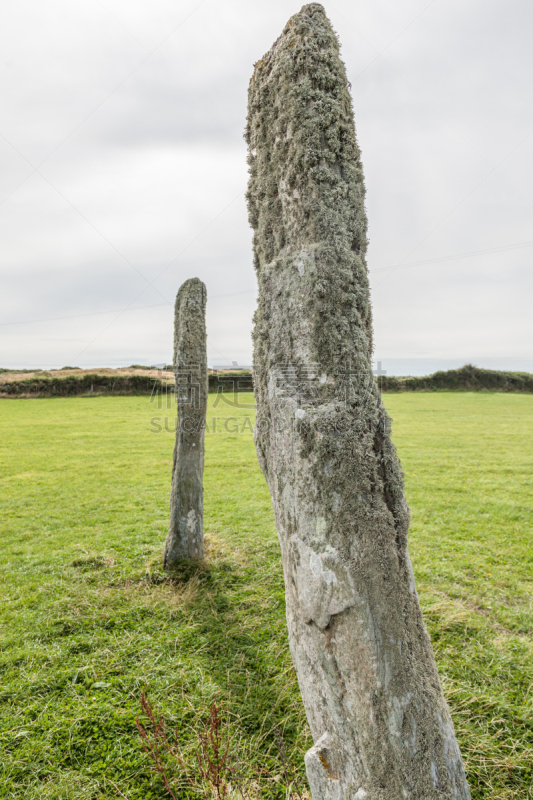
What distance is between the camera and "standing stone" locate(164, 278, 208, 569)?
760cm

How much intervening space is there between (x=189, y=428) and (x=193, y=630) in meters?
3.15

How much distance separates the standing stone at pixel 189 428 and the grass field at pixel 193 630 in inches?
21.9

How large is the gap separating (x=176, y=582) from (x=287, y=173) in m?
6.37

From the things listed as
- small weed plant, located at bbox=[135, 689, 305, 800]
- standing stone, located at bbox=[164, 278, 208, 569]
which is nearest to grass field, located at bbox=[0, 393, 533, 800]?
small weed plant, located at bbox=[135, 689, 305, 800]

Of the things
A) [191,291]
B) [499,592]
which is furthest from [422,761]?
[191,291]

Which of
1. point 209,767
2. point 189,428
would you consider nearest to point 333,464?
point 209,767

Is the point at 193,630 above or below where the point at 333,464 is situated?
below

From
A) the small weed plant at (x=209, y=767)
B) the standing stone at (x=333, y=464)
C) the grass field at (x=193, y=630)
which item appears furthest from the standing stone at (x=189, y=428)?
the standing stone at (x=333, y=464)

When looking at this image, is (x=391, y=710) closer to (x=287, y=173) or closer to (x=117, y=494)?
(x=287, y=173)

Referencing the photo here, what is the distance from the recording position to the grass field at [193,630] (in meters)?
4.02

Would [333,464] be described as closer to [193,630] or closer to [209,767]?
[209,767]

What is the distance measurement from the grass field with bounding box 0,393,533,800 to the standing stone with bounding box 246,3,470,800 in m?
1.96

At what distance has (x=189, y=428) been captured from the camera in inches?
305

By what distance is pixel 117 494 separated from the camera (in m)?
13.0
